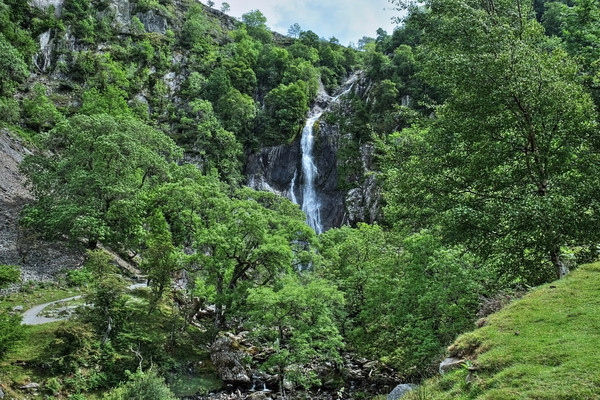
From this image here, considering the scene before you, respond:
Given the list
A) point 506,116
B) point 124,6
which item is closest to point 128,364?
point 506,116

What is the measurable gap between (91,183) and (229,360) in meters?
15.5

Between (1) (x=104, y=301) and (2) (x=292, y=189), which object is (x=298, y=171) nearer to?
(2) (x=292, y=189)

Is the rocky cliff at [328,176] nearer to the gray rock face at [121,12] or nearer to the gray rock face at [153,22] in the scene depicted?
the gray rock face at [121,12]

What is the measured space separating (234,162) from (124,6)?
125ft

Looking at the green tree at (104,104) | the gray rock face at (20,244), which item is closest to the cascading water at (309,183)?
the green tree at (104,104)

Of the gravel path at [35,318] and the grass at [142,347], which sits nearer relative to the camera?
the grass at [142,347]

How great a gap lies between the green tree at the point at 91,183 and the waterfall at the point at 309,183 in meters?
23.1

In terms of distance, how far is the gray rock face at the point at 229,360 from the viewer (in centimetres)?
1781

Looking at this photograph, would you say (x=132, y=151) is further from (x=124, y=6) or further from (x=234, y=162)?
(x=124, y=6)

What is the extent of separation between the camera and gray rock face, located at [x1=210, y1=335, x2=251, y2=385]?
1781 centimetres

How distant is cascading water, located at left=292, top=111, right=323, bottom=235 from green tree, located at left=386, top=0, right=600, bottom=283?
3415cm

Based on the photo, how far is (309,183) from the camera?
48906 millimetres

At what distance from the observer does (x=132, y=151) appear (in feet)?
85.0

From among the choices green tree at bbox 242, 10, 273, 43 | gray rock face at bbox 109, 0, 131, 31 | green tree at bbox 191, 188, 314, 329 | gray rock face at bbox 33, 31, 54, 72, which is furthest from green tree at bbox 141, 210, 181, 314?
green tree at bbox 242, 10, 273, 43
